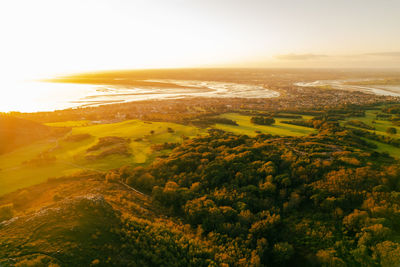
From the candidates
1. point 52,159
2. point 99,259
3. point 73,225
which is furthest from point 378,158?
point 52,159

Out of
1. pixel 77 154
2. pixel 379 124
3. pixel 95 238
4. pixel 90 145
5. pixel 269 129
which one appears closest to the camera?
pixel 95 238

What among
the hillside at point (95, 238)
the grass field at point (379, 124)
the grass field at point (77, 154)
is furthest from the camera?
the grass field at point (379, 124)

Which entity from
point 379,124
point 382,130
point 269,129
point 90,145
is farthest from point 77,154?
point 379,124

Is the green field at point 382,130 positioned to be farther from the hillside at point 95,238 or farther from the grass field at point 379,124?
the hillside at point 95,238

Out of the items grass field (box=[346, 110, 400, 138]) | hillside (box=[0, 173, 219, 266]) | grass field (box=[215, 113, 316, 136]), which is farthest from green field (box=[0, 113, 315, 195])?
grass field (box=[346, 110, 400, 138])

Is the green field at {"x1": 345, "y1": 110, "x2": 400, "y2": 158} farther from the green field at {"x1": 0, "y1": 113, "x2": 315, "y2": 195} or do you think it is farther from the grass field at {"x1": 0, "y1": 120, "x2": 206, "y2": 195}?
the grass field at {"x1": 0, "y1": 120, "x2": 206, "y2": 195}

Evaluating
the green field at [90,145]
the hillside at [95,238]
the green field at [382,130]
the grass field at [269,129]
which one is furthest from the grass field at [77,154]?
the green field at [382,130]

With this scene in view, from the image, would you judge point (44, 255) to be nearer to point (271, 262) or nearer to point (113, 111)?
point (271, 262)

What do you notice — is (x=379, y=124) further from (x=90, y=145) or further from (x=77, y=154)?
(x=77, y=154)

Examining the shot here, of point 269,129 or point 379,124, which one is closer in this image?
point 269,129
